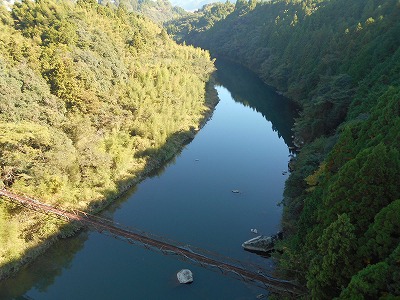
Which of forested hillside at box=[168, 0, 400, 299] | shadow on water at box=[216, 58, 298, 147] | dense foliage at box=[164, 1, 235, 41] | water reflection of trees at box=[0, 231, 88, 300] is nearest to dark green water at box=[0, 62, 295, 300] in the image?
water reflection of trees at box=[0, 231, 88, 300]

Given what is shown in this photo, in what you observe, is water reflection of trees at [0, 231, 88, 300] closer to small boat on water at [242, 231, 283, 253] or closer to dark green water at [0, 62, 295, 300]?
dark green water at [0, 62, 295, 300]

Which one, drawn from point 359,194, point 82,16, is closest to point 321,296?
point 359,194

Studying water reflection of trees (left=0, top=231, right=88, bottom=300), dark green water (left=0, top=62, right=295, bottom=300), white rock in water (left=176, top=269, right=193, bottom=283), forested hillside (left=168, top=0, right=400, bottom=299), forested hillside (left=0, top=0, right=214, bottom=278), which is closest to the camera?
forested hillside (left=168, top=0, right=400, bottom=299)

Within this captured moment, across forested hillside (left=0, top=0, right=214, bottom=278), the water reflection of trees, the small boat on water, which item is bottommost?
the water reflection of trees

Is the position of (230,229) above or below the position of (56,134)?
below

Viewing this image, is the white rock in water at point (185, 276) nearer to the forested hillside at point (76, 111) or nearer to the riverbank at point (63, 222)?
the riverbank at point (63, 222)

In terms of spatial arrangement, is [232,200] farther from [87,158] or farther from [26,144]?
[26,144]
